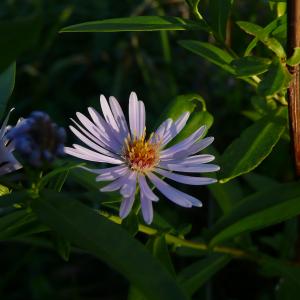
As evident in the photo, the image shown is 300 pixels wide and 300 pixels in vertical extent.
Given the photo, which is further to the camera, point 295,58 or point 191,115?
point 191,115

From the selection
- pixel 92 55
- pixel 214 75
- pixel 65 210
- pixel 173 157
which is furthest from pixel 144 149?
pixel 92 55

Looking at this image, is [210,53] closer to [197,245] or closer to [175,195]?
[175,195]

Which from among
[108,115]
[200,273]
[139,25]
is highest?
[139,25]

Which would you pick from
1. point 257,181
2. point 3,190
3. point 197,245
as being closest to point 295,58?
point 197,245

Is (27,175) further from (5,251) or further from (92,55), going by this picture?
(92,55)

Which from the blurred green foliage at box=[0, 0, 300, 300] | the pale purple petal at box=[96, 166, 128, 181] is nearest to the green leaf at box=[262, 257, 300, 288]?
the blurred green foliage at box=[0, 0, 300, 300]
